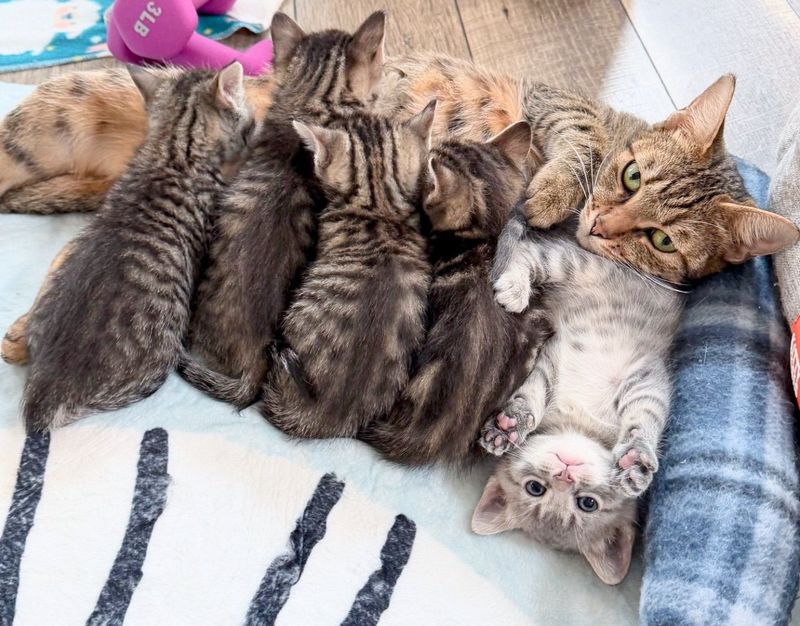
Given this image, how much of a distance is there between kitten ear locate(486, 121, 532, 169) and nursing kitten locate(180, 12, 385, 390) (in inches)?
13.2

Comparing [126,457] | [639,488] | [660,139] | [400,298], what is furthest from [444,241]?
[126,457]

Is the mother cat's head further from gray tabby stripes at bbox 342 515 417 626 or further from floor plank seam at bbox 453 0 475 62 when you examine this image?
floor plank seam at bbox 453 0 475 62

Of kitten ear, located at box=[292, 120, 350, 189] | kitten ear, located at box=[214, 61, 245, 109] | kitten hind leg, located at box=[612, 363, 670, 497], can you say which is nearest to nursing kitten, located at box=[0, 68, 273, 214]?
kitten ear, located at box=[214, 61, 245, 109]

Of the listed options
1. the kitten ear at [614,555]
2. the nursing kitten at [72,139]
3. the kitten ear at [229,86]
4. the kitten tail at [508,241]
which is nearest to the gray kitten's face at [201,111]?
the kitten ear at [229,86]

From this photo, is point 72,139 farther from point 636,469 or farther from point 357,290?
point 636,469

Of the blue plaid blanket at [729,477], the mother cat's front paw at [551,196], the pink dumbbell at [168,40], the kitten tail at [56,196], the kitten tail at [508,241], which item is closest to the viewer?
the blue plaid blanket at [729,477]

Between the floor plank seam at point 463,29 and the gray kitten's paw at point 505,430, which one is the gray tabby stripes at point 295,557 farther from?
the floor plank seam at point 463,29

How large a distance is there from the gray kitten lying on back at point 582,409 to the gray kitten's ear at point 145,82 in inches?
33.3

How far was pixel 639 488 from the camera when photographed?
1.30 m

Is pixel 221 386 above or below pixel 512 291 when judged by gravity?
below

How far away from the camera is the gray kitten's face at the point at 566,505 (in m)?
1.34

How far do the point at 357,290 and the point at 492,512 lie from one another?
50 cm

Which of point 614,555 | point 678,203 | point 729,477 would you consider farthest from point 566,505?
point 678,203

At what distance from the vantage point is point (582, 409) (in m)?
1.47
